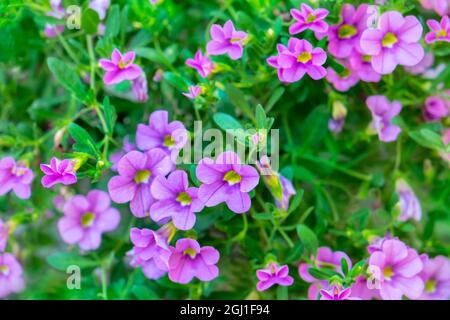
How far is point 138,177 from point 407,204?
429mm

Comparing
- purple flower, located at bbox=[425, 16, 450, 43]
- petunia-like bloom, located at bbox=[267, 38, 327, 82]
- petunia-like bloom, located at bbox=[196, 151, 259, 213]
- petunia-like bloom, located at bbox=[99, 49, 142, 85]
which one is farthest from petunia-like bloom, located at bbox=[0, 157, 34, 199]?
purple flower, located at bbox=[425, 16, 450, 43]

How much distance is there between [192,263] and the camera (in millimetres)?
813

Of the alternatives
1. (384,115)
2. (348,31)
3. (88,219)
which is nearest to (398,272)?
(384,115)

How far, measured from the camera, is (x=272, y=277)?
0.82m

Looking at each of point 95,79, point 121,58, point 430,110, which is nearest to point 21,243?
point 95,79

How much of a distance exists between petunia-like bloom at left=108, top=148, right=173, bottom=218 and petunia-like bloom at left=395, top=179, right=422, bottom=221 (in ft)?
1.26

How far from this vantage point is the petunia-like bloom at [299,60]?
79cm

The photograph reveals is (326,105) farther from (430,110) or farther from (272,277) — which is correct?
(272,277)

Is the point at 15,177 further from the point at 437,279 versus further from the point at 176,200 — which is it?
the point at 437,279

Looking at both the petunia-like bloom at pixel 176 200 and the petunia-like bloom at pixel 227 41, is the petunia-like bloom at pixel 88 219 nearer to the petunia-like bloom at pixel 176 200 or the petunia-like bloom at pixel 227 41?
the petunia-like bloom at pixel 176 200

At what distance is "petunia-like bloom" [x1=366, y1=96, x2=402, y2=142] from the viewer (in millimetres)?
912

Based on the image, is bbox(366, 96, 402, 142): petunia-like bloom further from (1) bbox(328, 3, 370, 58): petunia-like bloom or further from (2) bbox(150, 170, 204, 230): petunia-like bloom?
(2) bbox(150, 170, 204, 230): petunia-like bloom
